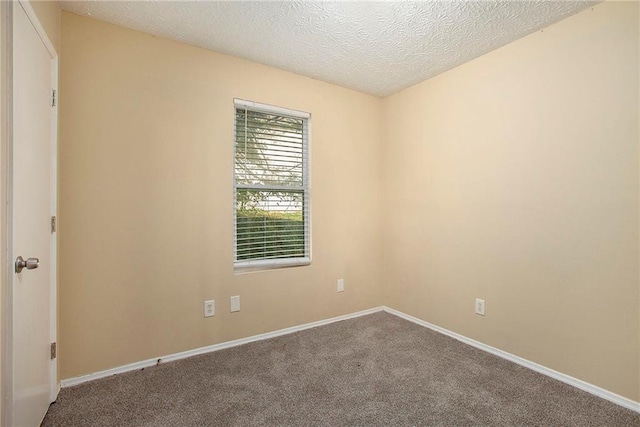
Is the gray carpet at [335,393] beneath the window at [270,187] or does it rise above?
beneath

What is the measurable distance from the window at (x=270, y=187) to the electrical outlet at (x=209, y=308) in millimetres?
348

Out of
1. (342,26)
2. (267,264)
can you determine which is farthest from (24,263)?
(342,26)

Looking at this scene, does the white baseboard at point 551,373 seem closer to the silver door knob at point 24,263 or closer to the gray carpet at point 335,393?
the gray carpet at point 335,393

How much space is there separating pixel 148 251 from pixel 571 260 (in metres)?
2.91

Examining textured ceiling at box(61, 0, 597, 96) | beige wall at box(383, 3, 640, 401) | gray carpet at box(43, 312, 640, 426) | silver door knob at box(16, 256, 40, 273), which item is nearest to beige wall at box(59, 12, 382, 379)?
textured ceiling at box(61, 0, 597, 96)

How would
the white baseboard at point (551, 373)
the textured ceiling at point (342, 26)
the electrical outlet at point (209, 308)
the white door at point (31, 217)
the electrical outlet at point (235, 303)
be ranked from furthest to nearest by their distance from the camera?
the electrical outlet at point (235, 303)
the electrical outlet at point (209, 308)
the textured ceiling at point (342, 26)
the white baseboard at point (551, 373)
the white door at point (31, 217)

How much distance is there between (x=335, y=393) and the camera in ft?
6.13

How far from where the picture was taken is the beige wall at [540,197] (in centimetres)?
177

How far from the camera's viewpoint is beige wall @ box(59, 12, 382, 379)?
1.97 meters

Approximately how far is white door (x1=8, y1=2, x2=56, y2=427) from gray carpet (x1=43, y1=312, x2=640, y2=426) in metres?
0.35

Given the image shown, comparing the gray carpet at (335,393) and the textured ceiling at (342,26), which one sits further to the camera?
the textured ceiling at (342,26)

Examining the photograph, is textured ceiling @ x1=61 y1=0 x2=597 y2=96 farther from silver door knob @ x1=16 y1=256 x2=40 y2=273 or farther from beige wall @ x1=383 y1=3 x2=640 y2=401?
silver door knob @ x1=16 y1=256 x2=40 y2=273

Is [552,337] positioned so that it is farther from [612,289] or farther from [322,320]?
[322,320]

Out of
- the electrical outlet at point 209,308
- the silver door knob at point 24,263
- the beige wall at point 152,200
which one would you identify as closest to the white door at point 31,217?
the silver door knob at point 24,263
